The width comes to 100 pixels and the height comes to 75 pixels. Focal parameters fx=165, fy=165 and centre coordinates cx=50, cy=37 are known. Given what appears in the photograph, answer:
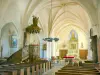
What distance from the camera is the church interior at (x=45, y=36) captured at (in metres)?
11.8

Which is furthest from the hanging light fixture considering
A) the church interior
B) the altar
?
the altar

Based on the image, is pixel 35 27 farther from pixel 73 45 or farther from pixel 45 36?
pixel 73 45

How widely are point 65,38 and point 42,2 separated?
16.1 meters

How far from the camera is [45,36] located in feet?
81.4

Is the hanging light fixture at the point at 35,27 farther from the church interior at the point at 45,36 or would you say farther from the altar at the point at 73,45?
the altar at the point at 73,45

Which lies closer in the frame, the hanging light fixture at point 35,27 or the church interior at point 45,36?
the church interior at point 45,36

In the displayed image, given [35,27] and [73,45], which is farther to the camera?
[73,45]

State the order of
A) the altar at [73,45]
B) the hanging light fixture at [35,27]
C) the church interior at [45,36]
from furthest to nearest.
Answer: the altar at [73,45], the hanging light fixture at [35,27], the church interior at [45,36]

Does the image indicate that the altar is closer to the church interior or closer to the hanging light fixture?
the church interior

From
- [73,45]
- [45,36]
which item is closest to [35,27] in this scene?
[45,36]

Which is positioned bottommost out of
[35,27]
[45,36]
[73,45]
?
[73,45]

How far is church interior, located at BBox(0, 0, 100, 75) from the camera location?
466 inches

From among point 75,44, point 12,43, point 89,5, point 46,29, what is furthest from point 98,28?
point 75,44

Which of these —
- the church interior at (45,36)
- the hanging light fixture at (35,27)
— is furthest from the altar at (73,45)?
the hanging light fixture at (35,27)
